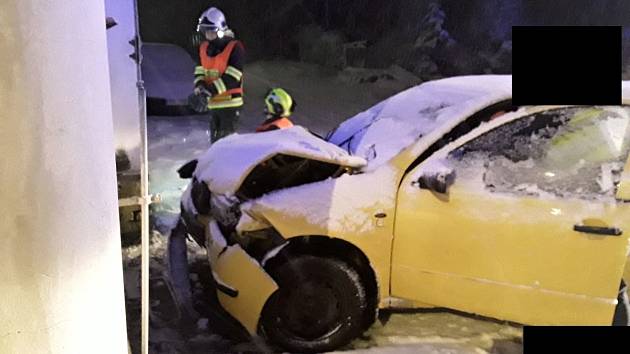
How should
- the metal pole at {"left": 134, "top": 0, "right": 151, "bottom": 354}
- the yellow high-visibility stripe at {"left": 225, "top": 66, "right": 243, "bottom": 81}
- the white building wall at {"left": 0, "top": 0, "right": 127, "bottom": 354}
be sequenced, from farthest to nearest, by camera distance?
the yellow high-visibility stripe at {"left": 225, "top": 66, "right": 243, "bottom": 81} < the metal pole at {"left": 134, "top": 0, "right": 151, "bottom": 354} < the white building wall at {"left": 0, "top": 0, "right": 127, "bottom": 354}

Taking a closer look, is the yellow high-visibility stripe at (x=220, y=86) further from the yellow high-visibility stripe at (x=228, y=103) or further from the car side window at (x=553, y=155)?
the car side window at (x=553, y=155)

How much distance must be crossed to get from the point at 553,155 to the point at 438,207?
1.29 ft

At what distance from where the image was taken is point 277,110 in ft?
6.41

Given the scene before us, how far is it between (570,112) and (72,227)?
1.49 metres

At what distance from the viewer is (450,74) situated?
195cm

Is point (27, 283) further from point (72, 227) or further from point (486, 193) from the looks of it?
point (486, 193)

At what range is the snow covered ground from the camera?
1943 mm

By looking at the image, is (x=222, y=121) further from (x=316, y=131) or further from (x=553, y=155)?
(x=553, y=155)

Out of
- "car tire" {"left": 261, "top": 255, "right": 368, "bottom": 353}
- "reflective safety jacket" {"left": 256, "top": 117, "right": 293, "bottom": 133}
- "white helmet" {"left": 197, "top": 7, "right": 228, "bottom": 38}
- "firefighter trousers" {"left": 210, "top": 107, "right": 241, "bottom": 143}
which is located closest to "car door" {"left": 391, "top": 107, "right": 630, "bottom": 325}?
"car tire" {"left": 261, "top": 255, "right": 368, "bottom": 353}

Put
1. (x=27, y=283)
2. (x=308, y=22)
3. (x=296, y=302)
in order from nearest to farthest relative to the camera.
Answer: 1. (x=27, y=283)
2. (x=308, y=22)
3. (x=296, y=302)

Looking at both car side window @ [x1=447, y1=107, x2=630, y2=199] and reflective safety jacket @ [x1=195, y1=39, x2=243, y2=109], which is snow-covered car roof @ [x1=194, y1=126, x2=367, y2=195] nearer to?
reflective safety jacket @ [x1=195, y1=39, x2=243, y2=109]

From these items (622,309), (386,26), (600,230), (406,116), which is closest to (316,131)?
(406,116)

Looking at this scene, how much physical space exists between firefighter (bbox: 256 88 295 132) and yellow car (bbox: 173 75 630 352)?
0.03 m

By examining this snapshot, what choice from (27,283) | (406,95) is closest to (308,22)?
(406,95)
